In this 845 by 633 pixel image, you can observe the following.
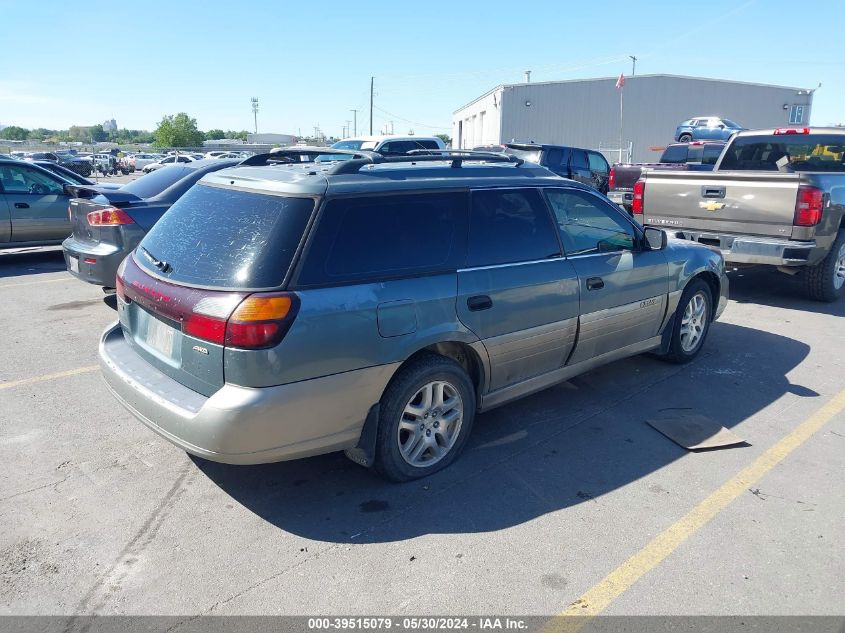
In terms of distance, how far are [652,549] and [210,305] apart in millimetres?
2436

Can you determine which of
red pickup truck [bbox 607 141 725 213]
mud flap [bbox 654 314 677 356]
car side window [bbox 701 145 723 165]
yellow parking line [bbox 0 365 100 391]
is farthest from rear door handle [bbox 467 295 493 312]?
car side window [bbox 701 145 723 165]

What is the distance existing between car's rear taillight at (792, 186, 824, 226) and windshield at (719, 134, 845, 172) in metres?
1.91

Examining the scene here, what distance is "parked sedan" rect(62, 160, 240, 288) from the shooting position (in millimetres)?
6586

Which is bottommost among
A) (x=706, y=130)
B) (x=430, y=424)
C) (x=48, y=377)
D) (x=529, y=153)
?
(x=48, y=377)

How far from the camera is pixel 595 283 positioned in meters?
4.43

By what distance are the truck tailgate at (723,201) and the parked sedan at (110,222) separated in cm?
588

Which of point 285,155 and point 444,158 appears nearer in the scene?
point 444,158

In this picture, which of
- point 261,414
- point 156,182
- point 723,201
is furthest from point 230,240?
point 723,201

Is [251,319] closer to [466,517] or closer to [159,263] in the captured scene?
A: [159,263]

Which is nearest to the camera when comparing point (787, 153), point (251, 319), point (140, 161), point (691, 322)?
point (251, 319)

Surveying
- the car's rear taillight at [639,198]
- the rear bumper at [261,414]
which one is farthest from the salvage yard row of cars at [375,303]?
the car's rear taillight at [639,198]

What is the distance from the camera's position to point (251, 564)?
2936mm

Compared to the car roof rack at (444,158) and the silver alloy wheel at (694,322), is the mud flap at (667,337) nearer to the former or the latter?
the silver alloy wheel at (694,322)

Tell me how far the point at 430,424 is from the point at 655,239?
2.57m
